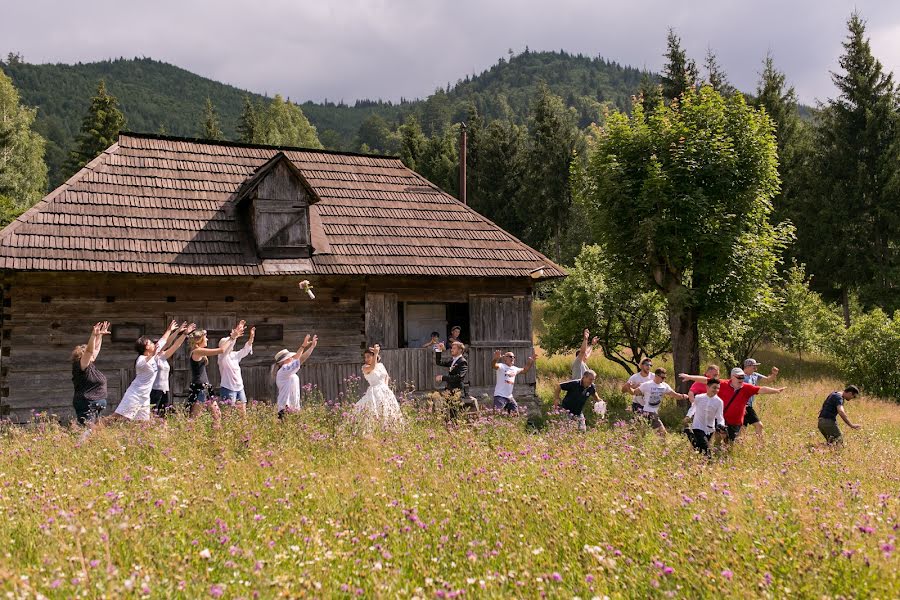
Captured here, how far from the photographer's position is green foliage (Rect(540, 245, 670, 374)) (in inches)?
856

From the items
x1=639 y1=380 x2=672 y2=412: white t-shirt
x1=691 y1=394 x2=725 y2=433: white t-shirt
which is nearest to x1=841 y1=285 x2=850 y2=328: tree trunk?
x1=639 y1=380 x2=672 y2=412: white t-shirt

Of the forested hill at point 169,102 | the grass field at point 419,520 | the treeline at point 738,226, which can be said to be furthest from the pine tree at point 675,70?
the forested hill at point 169,102

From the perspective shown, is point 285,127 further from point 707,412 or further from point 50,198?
point 707,412

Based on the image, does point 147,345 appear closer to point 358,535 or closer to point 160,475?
point 160,475

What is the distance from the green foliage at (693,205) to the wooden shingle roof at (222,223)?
2658 mm

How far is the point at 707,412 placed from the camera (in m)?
9.77

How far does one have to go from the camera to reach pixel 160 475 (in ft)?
21.2

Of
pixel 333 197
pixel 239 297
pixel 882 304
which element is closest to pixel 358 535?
pixel 239 297

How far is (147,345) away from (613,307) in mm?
15728

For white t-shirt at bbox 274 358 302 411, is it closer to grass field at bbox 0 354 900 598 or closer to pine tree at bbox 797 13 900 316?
grass field at bbox 0 354 900 598

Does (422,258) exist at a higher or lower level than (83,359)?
higher

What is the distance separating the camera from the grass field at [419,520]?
4.12 m

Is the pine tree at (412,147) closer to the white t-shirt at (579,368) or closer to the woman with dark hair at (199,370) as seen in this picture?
the white t-shirt at (579,368)

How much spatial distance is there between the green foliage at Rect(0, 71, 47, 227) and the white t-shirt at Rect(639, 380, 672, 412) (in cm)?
3567
